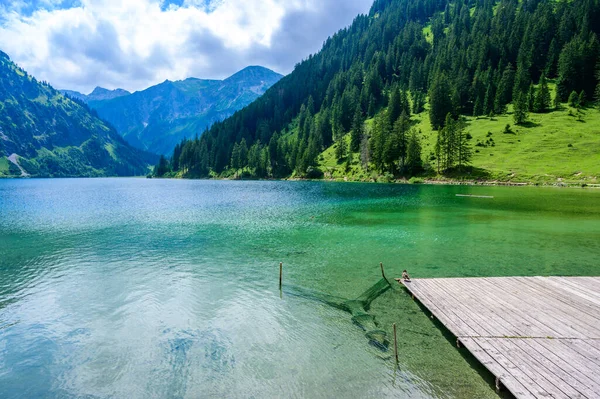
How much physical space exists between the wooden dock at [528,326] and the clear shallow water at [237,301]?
1.16 m

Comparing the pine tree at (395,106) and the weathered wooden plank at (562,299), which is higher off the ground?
the pine tree at (395,106)

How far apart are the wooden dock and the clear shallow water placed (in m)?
1.16

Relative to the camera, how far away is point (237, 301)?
70.5 feet

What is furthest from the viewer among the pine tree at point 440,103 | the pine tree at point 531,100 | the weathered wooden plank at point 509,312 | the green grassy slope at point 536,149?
the pine tree at point 440,103

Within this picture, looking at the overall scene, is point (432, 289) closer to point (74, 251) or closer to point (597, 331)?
point (597, 331)

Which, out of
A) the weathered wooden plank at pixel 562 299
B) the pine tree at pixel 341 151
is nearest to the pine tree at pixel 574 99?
the pine tree at pixel 341 151

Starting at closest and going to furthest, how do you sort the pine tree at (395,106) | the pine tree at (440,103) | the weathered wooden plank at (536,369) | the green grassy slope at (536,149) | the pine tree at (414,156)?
the weathered wooden plank at (536,369)
the green grassy slope at (536,149)
the pine tree at (414,156)
the pine tree at (440,103)
the pine tree at (395,106)

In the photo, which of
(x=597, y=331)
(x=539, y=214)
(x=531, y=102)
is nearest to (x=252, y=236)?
(x=597, y=331)

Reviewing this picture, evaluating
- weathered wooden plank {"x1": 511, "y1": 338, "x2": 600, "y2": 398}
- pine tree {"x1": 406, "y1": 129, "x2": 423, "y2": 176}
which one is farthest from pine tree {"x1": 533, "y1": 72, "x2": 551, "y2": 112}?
weathered wooden plank {"x1": 511, "y1": 338, "x2": 600, "y2": 398}

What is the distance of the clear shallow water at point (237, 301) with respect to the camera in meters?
13.5

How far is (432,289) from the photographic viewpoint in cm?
2162

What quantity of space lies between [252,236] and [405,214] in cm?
2973

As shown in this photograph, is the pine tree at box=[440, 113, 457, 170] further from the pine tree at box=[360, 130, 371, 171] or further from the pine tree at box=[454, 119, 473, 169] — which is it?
the pine tree at box=[360, 130, 371, 171]

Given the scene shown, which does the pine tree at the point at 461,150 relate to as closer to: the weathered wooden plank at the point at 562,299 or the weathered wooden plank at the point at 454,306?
the weathered wooden plank at the point at 562,299
